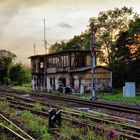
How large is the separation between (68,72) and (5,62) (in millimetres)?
52731

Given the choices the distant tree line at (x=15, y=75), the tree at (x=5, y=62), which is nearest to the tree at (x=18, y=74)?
the distant tree line at (x=15, y=75)

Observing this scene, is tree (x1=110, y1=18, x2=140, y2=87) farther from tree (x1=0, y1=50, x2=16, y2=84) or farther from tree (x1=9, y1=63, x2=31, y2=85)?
tree (x1=0, y1=50, x2=16, y2=84)

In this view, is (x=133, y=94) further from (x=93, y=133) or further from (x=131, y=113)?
(x=93, y=133)

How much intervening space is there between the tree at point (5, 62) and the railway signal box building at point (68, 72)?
66.0ft

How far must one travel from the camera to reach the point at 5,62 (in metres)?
107

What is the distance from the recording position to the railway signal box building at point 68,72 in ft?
172

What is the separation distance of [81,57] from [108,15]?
1643 centimetres

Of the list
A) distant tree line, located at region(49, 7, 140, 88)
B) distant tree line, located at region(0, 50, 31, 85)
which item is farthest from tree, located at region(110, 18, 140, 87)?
distant tree line, located at region(0, 50, 31, 85)

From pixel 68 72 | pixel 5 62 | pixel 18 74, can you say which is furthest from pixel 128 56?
pixel 5 62

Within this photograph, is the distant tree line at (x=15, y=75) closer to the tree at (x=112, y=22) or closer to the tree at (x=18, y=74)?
the tree at (x=18, y=74)

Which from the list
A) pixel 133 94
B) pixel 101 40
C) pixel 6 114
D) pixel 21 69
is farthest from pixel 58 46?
pixel 6 114

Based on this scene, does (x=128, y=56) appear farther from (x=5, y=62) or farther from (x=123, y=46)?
(x=5, y=62)

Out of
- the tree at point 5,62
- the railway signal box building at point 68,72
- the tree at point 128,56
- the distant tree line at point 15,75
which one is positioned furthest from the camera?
the tree at point 5,62

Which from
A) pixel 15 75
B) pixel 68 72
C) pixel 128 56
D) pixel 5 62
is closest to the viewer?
pixel 68 72
